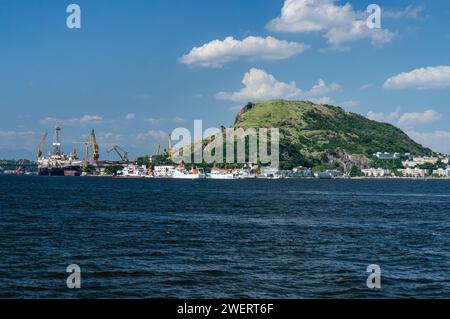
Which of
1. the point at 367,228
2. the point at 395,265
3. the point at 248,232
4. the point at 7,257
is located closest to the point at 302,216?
the point at 367,228

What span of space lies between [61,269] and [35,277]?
286 centimetres

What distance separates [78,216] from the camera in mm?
79312

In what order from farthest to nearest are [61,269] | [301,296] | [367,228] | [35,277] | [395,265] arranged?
[367,228]
[395,265]
[61,269]
[35,277]
[301,296]

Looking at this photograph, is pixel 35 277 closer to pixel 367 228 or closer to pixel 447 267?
pixel 447 267

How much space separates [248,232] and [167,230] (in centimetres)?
994

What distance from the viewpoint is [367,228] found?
66.6 m
